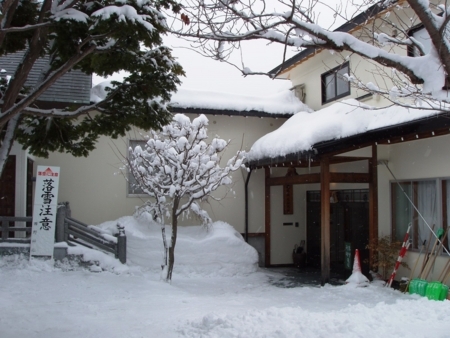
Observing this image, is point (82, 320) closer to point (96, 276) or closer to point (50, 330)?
point (50, 330)

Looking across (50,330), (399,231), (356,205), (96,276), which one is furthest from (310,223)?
(50,330)

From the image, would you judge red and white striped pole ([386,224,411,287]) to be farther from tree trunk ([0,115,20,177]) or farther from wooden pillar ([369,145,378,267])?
tree trunk ([0,115,20,177])

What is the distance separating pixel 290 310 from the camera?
269 inches

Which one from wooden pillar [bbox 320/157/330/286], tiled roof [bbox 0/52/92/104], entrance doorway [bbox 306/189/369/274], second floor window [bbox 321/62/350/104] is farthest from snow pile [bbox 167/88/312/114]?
wooden pillar [bbox 320/157/330/286]

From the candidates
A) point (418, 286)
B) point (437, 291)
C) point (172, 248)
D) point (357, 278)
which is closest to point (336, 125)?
point (357, 278)

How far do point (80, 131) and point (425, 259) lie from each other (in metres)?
7.31

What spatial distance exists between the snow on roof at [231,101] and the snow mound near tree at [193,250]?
11.7ft

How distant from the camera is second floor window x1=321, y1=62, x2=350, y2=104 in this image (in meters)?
13.0

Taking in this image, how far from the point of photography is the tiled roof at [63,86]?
11.1 metres

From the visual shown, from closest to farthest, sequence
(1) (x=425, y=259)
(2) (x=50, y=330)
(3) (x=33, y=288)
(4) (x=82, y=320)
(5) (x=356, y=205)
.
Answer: (2) (x=50, y=330), (4) (x=82, y=320), (3) (x=33, y=288), (1) (x=425, y=259), (5) (x=356, y=205)

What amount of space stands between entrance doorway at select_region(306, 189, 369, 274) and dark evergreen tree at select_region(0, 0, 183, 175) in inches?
297

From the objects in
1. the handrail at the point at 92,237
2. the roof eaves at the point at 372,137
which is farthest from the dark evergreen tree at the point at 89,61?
the roof eaves at the point at 372,137

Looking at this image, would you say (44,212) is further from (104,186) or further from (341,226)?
(341,226)

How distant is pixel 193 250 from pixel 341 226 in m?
4.52
